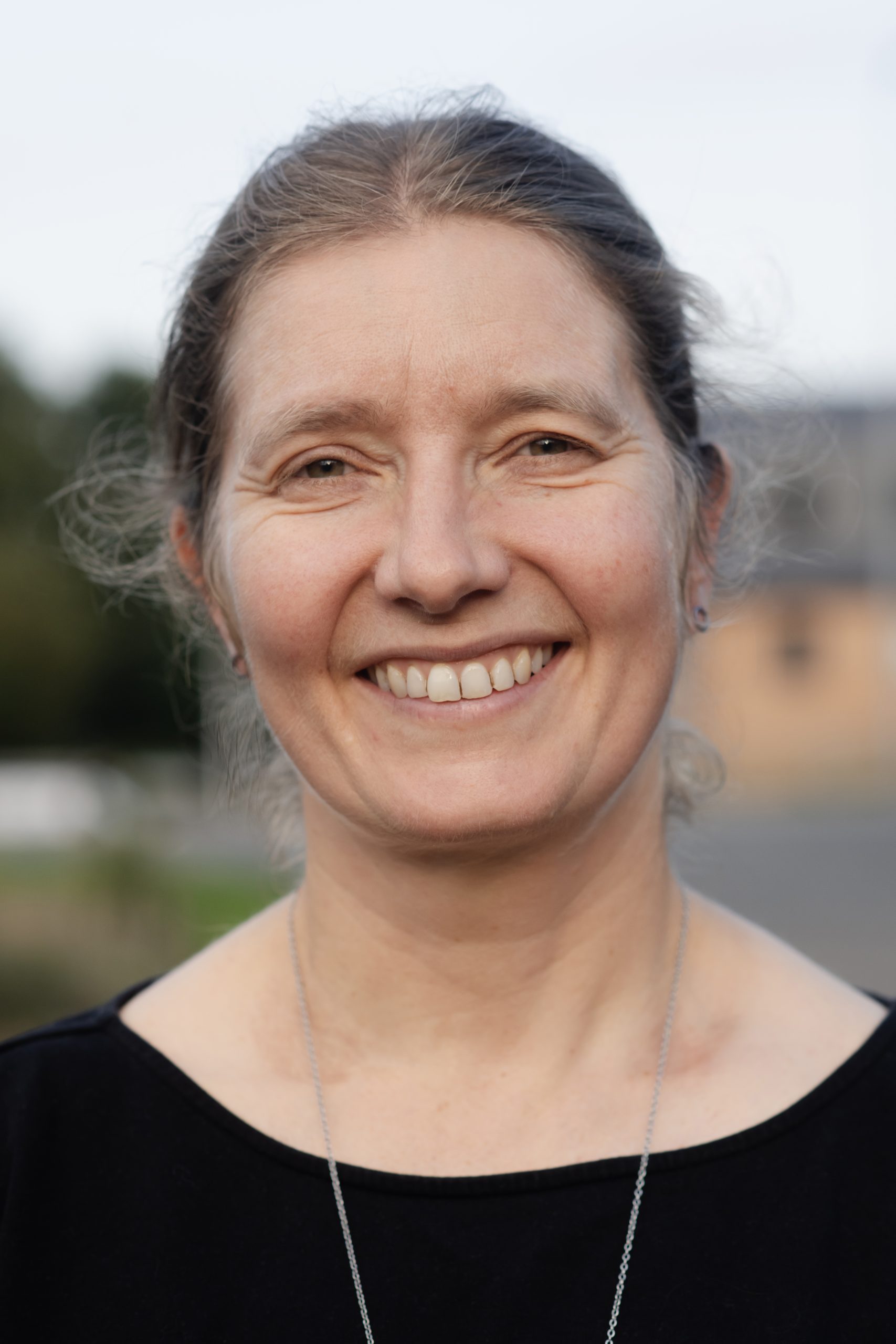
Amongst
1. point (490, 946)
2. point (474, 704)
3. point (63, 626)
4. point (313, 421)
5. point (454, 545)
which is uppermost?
point (313, 421)

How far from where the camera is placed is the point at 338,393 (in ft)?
6.43

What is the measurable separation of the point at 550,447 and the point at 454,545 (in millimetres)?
249

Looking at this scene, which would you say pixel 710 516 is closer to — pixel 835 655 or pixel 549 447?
pixel 549 447

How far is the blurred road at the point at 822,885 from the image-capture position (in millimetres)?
9836

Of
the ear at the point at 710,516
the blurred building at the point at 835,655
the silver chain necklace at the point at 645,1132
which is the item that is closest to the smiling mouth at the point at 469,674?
the ear at the point at 710,516

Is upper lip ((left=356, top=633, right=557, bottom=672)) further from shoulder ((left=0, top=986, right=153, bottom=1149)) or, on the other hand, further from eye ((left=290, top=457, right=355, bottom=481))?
shoulder ((left=0, top=986, right=153, bottom=1149))

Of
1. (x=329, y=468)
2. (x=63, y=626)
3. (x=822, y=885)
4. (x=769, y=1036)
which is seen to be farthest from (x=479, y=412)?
(x=822, y=885)

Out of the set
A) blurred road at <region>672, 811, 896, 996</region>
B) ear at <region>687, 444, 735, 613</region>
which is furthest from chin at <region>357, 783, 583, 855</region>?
blurred road at <region>672, 811, 896, 996</region>

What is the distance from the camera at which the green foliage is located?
1203 cm

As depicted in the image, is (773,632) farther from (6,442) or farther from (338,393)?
(338,393)

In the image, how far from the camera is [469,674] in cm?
195

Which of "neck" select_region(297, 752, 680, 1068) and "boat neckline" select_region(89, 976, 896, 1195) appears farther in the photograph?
"neck" select_region(297, 752, 680, 1068)

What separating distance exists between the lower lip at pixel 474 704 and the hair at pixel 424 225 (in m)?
0.30

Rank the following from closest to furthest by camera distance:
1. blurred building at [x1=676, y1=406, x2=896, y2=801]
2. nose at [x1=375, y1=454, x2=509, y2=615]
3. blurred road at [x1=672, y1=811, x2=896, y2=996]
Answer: nose at [x1=375, y1=454, x2=509, y2=615]
blurred road at [x1=672, y1=811, x2=896, y2=996]
blurred building at [x1=676, y1=406, x2=896, y2=801]
